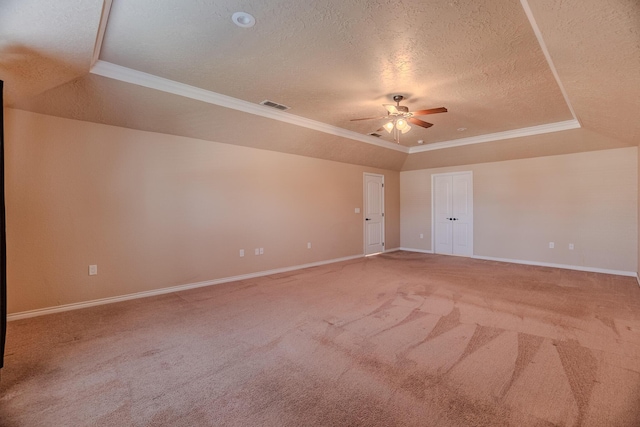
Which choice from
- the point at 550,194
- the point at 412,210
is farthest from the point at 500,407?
the point at 412,210

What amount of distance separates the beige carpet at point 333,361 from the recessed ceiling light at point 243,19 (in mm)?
2738

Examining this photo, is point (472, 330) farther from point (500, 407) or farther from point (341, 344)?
point (341, 344)

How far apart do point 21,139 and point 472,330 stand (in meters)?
5.32

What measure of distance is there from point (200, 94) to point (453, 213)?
632 cm

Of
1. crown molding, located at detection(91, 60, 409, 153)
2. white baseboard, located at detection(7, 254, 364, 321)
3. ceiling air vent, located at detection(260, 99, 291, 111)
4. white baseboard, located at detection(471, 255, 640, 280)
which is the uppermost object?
ceiling air vent, located at detection(260, 99, 291, 111)

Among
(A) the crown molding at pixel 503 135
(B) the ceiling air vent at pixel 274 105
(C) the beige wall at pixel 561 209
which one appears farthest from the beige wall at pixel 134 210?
(C) the beige wall at pixel 561 209

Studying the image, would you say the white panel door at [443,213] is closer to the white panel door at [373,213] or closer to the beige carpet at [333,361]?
the white panel door at [373,213]

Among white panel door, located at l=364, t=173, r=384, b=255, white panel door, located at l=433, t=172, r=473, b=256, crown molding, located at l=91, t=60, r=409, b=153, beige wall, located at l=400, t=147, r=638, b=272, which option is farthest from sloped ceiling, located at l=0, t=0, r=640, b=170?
white panel door, located at l=364, t=173, r=384, b=255

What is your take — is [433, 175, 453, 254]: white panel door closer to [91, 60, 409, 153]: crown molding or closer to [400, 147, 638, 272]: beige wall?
[400, 147, 638, 272]: beige wall

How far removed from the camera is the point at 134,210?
3965 mm

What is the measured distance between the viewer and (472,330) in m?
2.92

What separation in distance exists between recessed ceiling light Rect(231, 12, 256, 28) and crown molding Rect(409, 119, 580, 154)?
522cm

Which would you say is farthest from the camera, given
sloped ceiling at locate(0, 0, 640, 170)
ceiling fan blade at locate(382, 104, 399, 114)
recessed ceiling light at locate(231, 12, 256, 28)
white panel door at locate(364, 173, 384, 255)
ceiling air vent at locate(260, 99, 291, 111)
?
white panel door at locate(364, 173, 384, 255)

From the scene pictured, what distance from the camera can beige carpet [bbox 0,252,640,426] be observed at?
5.77 feet
